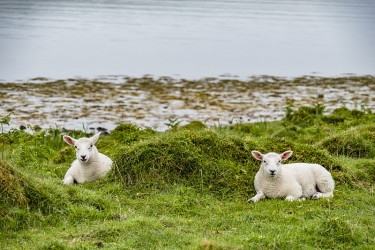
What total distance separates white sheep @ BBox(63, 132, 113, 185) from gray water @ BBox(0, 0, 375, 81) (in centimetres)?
1850

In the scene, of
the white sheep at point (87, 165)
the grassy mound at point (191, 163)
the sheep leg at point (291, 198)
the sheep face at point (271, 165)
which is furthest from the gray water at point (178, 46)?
the sheep leg at point (291, 198)

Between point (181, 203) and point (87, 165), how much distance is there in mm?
2515

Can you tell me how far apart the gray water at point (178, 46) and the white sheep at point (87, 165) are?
1850 centimetres

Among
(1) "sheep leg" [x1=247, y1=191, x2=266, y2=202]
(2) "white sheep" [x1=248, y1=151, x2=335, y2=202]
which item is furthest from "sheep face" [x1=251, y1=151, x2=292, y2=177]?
(1) "sheep leg" [x1=247, y1=191, x2=266, y2=202]

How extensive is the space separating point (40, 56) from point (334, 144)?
99.6 feet

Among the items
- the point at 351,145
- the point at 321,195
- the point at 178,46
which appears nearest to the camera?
the point at 321,195

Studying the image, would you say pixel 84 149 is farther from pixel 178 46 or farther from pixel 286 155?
pixel 178 46

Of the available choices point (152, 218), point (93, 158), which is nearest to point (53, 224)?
point (152, 218)

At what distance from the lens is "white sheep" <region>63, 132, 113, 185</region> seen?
10.3m

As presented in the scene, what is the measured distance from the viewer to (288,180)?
32.0 feet

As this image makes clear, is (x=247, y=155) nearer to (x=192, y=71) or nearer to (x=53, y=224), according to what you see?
(x=53, y=224)

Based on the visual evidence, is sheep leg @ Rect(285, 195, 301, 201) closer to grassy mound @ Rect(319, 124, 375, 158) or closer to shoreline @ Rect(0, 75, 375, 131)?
grassy mound @ Rect(319, 124, 375, 158)

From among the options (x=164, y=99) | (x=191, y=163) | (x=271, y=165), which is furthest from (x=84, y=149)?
(x=164, y=99)

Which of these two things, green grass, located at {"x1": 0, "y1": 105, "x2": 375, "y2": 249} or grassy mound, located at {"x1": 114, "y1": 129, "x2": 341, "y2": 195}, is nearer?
green grass, located at {"x1": 0, "y1": 105, "x2": 375, "y2": 249}
